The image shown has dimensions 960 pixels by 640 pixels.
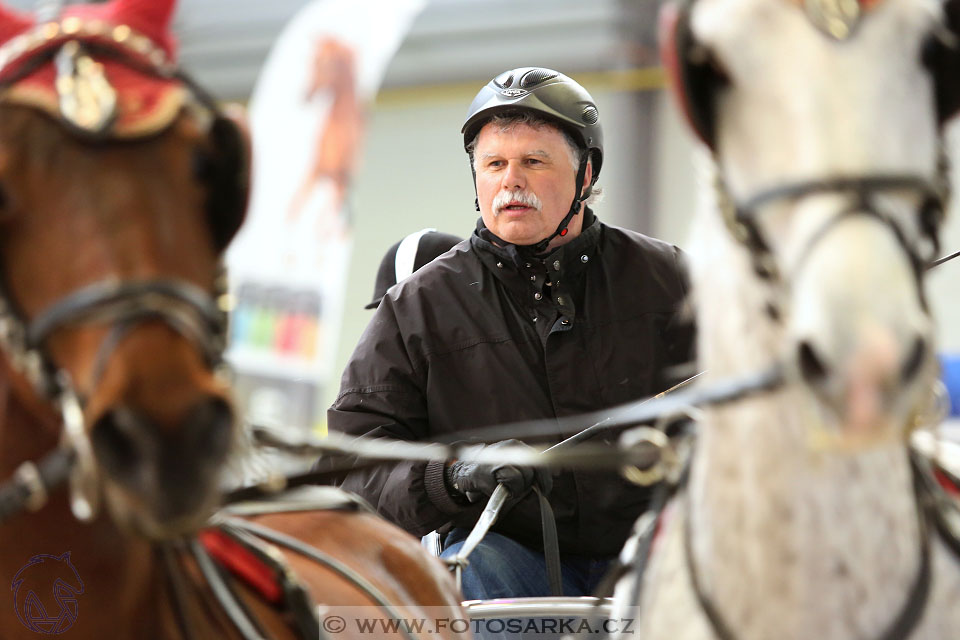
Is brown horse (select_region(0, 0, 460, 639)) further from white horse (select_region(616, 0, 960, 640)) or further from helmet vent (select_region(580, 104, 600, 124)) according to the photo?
helmet vent (select_region(580, 104, 600, 124))

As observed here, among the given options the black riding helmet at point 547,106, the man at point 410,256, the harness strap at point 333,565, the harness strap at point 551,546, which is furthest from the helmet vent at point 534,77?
the harness strap at point 333,565

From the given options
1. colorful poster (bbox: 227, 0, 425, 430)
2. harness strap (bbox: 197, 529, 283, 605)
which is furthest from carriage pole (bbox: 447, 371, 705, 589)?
harness strap (bbox: 197, 529, 283, 605)

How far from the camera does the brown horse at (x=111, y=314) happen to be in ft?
4.81

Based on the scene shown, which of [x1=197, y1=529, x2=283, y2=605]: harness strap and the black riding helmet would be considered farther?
the black riding helmet

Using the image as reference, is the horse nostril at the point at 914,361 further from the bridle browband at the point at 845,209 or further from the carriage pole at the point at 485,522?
the carriage pole at the point at 485,522

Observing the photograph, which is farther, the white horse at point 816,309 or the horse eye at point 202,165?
the horse eye at point 202,165

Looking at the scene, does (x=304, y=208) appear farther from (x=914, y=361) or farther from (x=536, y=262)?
(x=536, y=262)

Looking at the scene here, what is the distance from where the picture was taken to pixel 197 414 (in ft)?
4.83

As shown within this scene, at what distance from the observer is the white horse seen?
1.45m

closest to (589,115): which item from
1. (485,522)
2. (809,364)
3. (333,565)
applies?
(485,522)

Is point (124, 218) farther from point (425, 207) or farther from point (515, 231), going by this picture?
point (425, 207)

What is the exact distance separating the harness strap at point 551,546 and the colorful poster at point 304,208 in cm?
82

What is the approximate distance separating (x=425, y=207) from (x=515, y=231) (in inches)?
211

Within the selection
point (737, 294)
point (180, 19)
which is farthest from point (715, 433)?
point (180, 19)
